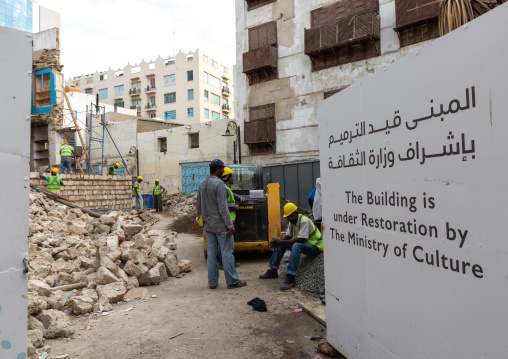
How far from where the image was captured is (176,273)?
6742 mm

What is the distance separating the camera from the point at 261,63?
20.4 metres

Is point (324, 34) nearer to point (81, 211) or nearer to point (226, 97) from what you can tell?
point (81, 211)

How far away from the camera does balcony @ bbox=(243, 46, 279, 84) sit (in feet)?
66.4

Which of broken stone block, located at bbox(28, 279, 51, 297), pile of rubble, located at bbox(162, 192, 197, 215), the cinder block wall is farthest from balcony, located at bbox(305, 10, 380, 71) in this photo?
broken stone block, located at bbox(28, 279, 51, 297)

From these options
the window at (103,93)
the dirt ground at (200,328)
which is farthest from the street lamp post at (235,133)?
the window at (103,93)

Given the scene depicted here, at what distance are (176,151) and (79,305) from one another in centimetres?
2101

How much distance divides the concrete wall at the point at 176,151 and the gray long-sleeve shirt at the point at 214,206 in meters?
16.9

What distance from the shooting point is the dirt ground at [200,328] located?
3459mm

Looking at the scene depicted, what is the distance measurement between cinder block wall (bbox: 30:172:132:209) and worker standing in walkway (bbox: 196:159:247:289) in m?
10.0

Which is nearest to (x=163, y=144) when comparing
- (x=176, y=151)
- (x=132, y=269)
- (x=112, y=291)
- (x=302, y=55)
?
(x=176, y=151)

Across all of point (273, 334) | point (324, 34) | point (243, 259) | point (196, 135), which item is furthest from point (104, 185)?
point (273, 334)

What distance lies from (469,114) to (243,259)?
6941 mm

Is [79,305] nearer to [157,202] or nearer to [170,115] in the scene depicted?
[157,202]

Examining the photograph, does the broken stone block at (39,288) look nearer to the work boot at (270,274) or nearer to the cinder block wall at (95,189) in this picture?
the work boot at (270,274)
